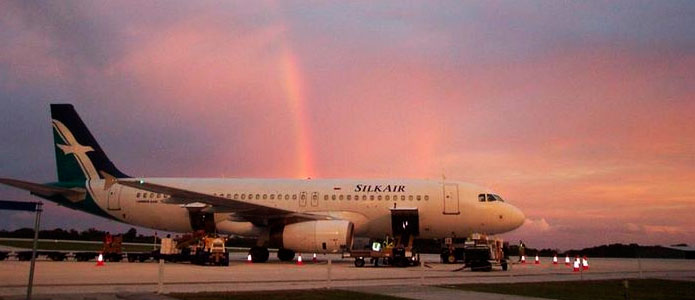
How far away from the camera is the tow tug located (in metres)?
25.5

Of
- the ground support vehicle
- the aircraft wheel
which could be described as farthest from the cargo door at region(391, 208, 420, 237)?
the aircraft wheel

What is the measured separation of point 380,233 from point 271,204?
553 centimetres

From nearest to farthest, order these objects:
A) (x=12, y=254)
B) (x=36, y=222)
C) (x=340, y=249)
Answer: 1. (x=36, y=222)
2. (x=340, y=249)
3. (x=12, y=254)

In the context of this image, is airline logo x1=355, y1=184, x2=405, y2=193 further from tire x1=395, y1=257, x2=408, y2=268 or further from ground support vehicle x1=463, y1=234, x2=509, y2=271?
ground support vehicle x1=463, y1=234, x2=509, y2=271

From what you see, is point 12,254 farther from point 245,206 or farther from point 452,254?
point 452,254

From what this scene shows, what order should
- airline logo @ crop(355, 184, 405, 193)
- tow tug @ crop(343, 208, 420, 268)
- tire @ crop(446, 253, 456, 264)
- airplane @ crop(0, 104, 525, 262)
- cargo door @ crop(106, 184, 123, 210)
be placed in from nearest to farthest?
tow tug @ crop(343, 208, 420, 268), airplane @ crop(0, 104, 525, 262), airline logo @ crop(355, 184, 405, 193), tire @ crop(446, 253, 456, 264), cargo door @ crop(106, 184, 123, 210)

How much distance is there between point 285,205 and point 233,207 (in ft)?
11.4

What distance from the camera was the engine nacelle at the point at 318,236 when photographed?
2578cm

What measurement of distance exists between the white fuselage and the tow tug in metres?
0.35

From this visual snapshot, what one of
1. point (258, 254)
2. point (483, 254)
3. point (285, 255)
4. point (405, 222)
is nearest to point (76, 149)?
point (258, 254)

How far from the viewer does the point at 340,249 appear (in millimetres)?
25938

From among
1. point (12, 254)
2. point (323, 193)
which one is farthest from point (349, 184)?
point (12, 254)

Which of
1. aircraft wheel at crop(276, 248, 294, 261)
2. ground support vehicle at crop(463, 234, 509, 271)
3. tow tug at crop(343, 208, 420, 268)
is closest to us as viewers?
ground support vehicle at crop(463, 234, 509, 271)

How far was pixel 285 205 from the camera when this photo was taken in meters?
29.4
